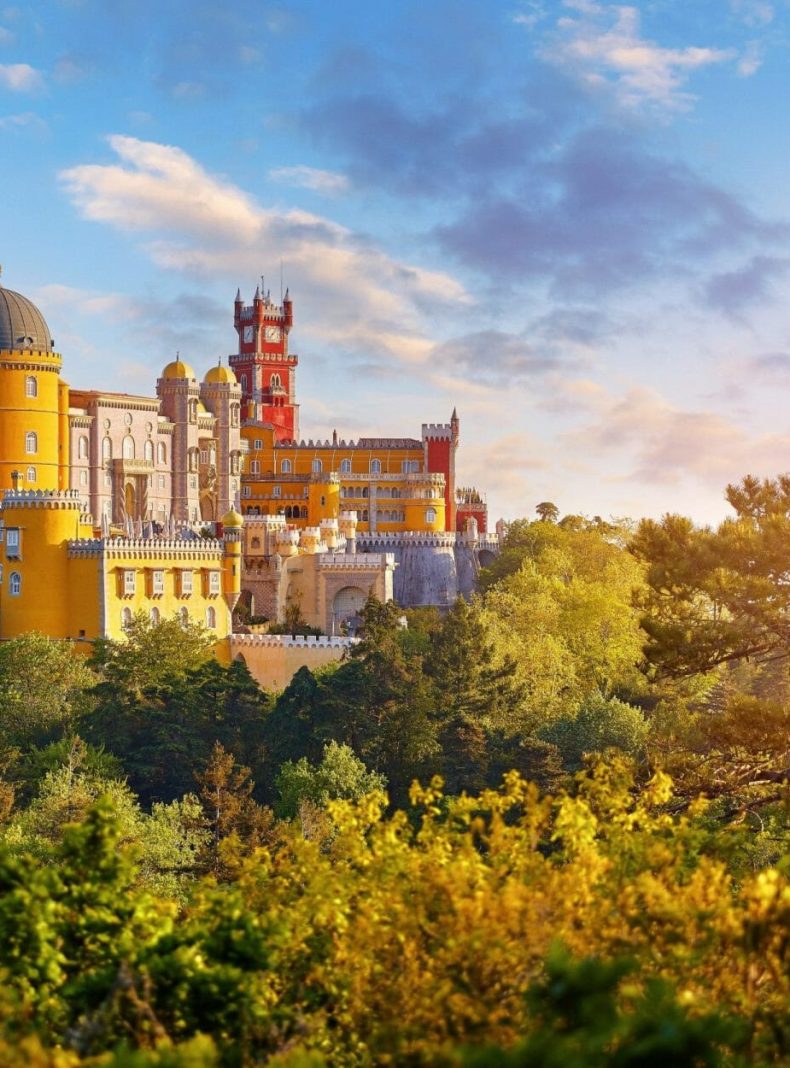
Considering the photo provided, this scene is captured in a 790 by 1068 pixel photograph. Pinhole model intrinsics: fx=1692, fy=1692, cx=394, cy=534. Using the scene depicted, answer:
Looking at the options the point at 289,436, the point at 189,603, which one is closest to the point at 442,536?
the point at 289,436

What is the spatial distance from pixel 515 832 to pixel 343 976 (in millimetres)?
A: 3594

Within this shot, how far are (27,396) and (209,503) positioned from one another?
16828mm

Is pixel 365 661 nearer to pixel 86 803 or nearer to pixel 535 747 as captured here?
pixel 535 747

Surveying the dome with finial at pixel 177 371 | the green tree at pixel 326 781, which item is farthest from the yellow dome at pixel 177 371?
the green tree at pixel 326 781

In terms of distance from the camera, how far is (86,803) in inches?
1770

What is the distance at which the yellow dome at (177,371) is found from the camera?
8119 cm

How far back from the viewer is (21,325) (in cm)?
6669

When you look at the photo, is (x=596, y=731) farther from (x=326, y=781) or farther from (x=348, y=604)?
(x=348, y=604)

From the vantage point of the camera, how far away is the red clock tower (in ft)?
339

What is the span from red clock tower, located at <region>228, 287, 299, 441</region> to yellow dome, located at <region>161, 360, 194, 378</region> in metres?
18.8

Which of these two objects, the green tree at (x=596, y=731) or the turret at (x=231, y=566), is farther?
the turret at (x=231, y=566)

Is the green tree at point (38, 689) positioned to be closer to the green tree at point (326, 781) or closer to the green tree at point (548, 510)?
the green tree at point (326, 781)

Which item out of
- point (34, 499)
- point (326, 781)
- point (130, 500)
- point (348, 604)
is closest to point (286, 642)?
point (34, 499)

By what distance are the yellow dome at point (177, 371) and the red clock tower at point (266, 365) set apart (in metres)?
18.8
